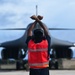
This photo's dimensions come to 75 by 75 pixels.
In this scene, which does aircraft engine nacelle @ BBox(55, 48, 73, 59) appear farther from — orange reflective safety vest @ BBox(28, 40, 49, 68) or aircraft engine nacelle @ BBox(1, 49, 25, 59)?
orange reflective safety vest @ BBox(28, 40, 49, 68)

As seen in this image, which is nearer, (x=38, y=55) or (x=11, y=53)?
(x=38, y=55)

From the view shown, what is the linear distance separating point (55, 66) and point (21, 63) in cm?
257

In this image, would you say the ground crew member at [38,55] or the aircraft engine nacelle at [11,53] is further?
the aircraft engine nacelle at [11,53]

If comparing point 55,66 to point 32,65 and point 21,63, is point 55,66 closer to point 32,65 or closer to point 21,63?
point 21,63

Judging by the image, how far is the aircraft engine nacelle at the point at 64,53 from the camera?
25203 millimetres

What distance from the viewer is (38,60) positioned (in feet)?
19.1

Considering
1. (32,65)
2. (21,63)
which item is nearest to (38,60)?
(32,65)

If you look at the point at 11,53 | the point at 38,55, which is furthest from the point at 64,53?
the point at 38,55

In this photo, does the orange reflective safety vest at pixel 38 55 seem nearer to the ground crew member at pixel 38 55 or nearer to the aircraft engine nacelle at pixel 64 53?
the ground crew member at pixel 38 55

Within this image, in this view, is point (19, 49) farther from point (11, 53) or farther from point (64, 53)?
point (64, 53)

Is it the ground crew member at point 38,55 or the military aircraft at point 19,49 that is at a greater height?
the military aircraft at point 19,49

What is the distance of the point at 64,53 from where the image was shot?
83.7 ft

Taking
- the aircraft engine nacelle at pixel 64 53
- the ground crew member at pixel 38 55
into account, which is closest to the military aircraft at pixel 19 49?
the aircraft engine nacelle at pixel 64 53

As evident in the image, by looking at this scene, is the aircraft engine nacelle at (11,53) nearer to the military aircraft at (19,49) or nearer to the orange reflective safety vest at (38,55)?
the military aircraft at (19,49)
